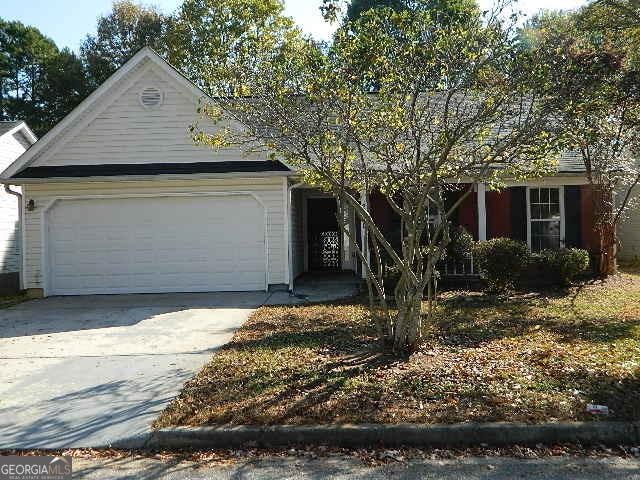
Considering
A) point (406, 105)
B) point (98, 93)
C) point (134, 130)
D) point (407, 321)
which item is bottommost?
point (407, 321)

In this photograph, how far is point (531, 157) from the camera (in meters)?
6.14

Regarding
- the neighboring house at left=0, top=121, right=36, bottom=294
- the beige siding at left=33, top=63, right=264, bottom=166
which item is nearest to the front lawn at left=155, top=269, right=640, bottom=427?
the beige siding at left=33, top=63, right=264, bottom=166

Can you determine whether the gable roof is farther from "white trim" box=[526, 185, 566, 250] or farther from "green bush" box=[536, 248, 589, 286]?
"green bush" box=[536, 248, 589, 286]

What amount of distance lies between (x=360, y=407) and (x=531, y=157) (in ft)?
11.2

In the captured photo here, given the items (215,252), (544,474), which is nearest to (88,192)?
(215,252)

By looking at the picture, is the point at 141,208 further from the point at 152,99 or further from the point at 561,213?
the point at 561,213

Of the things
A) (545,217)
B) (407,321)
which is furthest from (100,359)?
(545,217)

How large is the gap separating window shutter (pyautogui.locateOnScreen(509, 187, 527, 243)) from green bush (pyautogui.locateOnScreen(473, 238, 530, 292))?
2.62 m

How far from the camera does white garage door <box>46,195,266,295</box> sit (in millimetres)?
12789

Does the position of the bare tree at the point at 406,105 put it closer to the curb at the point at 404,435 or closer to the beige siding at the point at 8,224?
the curb at the point at 404,435

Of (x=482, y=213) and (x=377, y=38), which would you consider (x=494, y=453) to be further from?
(x=482, y=213)

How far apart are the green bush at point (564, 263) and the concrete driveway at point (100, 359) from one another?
20.2 feet

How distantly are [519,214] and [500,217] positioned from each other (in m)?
0.49

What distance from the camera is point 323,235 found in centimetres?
1820
